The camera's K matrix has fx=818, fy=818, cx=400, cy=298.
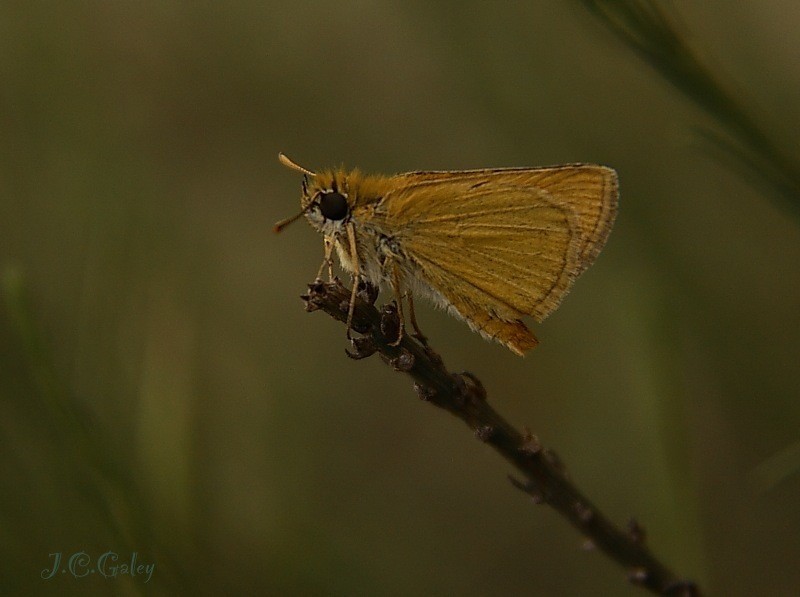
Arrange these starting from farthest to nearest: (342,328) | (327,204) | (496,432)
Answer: (342,328), (327,204), (496,432)

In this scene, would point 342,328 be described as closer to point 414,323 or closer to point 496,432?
point 414,323

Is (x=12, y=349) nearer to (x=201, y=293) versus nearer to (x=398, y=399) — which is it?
(x=201, y=293)

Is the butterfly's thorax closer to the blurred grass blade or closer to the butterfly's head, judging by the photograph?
the butterfly's head

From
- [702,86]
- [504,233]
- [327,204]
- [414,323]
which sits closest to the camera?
[702,86]

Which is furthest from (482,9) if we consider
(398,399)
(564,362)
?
(398,399)

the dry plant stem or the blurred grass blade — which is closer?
the dry plant stem

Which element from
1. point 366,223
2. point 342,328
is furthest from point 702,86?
point 342,328

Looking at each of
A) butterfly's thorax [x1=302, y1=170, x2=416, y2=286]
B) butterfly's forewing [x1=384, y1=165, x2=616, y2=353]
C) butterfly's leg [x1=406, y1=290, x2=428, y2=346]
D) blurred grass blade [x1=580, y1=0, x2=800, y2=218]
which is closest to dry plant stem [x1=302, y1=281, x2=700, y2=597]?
butterfly's leg [x1=406, y1=290, x2=428, y2=346]
